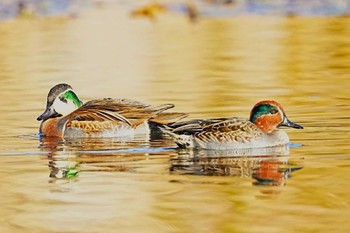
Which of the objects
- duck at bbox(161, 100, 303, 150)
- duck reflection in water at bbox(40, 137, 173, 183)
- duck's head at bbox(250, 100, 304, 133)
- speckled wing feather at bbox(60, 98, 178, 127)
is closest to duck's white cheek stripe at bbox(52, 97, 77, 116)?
speckled wing feather at bbox(60, 98, 178, 127)

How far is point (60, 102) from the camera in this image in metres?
13.3

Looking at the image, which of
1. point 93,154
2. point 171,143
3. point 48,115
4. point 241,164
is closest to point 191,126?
point 171,143

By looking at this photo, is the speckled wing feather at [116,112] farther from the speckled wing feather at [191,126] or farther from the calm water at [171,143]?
the speckled wing feather at [191,126]

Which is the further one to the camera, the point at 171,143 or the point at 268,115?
the point at 171,143

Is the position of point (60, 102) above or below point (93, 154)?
above

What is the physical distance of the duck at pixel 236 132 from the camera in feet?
36.1

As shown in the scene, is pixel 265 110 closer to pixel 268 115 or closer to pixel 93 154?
pixel 268 115

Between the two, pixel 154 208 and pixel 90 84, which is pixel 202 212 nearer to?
A: pixel 154 208

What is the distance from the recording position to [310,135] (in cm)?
→ 1163

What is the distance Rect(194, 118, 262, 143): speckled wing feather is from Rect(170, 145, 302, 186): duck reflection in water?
0.12 meters

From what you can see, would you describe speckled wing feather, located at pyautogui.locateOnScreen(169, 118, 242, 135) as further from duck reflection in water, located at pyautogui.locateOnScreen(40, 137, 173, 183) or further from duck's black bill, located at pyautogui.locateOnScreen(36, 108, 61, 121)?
duck's black bill, located at pyautogui.locateOnScreen(36, 108, 61, 121)

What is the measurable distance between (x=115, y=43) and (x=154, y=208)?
46.3 ft

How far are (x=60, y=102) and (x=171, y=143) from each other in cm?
204

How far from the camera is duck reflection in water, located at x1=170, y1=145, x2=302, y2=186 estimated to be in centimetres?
957
